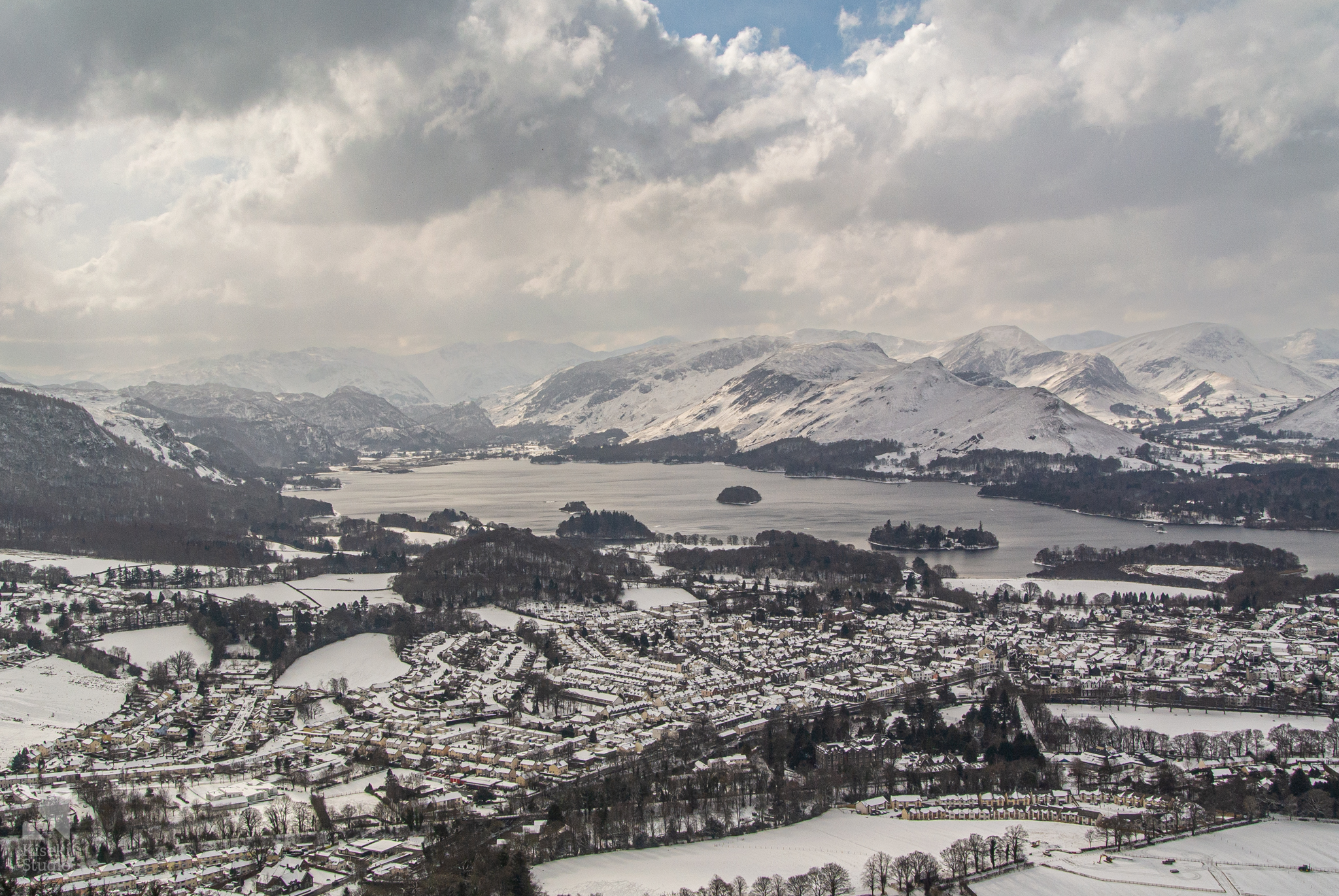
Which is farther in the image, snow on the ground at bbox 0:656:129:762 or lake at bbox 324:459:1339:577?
lake at bbox 324:459:1339:577

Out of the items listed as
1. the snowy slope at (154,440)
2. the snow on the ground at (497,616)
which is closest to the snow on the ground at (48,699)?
the snow on the ground at (497,616)

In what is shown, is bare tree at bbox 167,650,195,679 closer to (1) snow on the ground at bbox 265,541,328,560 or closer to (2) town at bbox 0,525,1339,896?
(2) town at bbox 0,525,1339,896

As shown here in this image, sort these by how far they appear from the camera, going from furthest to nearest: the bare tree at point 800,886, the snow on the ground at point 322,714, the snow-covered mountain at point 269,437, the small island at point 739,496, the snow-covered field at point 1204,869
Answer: the snow-covered mountain at point 269,437, the small island at point 739,496, the snow on the ground at point 322,714, the snow-covered field at point 1204,869, the bare tree at point 800,886

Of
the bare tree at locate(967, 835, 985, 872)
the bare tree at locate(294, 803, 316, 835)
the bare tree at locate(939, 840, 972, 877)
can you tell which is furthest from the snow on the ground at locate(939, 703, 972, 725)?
the bare tree at locate(294, 803, 316, 835)

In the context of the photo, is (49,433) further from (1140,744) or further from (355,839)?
(1140,744)

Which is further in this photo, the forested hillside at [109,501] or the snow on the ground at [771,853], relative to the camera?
the forested hillside at [109,501]

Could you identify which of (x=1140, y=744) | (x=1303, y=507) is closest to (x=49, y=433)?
(x=1140, y=744)

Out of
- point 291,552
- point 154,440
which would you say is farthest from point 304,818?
point 154,440

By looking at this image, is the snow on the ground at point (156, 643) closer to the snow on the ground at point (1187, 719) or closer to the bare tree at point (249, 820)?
the bare tree at point (249, 820)
